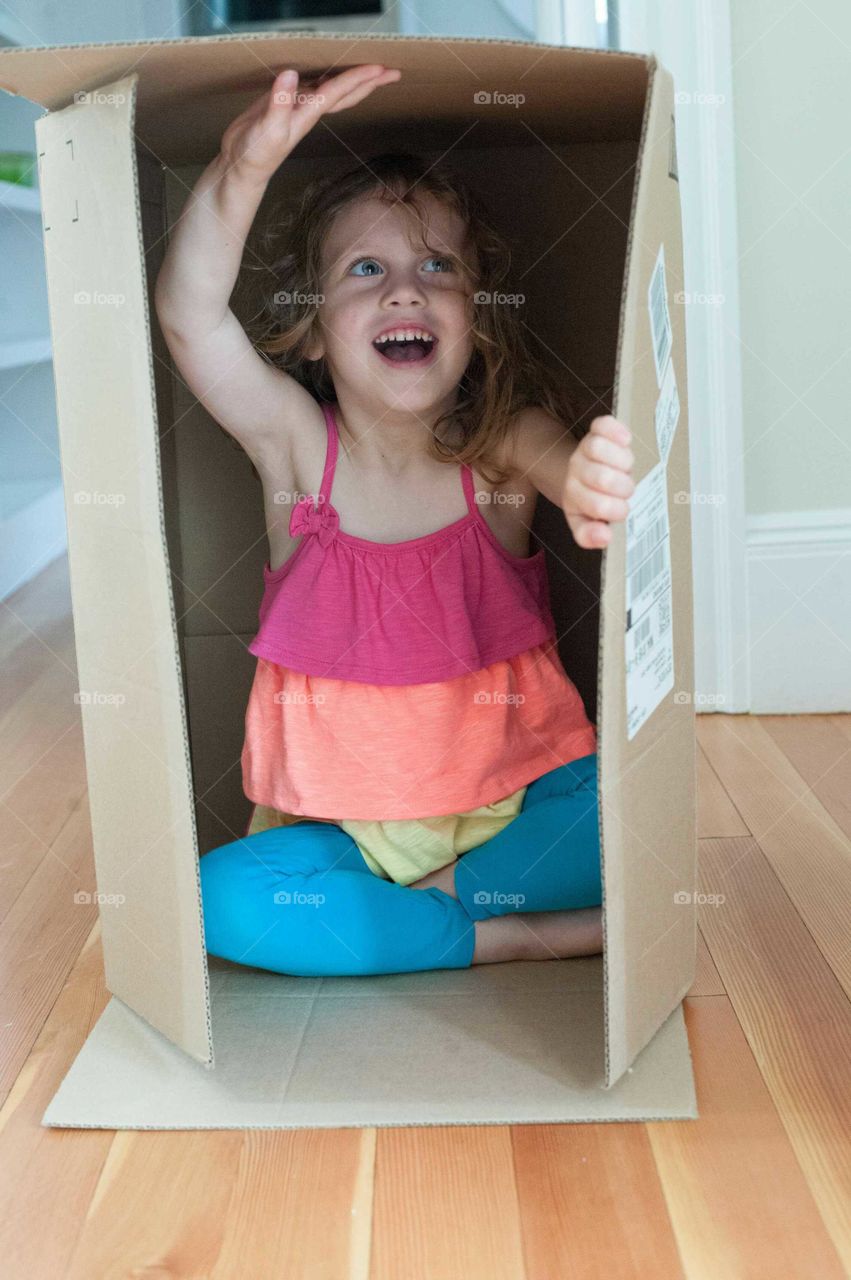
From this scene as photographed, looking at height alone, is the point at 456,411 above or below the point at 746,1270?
above

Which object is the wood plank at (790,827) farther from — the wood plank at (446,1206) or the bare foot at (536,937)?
the wood plank at (446,1206)

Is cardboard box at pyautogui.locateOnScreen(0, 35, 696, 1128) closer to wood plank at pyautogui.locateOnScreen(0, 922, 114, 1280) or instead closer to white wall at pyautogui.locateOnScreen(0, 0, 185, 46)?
wood plank at pyautogui.locateOnScreen(0, 922, 114, 1280)

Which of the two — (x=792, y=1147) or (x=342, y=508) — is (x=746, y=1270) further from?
(x=342, y=508)

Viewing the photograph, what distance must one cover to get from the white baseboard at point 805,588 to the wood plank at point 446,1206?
32.2 inches

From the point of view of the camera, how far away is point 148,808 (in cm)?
78

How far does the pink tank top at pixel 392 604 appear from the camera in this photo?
958mm

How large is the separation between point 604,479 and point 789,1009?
39 centimetres

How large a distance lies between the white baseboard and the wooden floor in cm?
50

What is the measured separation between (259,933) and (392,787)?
0.14 meters

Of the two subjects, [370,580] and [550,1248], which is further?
[370,580]

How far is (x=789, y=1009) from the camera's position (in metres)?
0.85

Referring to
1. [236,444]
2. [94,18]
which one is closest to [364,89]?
[236,444]

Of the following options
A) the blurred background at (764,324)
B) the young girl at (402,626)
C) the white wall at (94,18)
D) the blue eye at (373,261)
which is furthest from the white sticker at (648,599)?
the white wall at (94,18)

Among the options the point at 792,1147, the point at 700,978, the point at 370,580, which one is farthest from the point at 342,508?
the point at 792,1147
